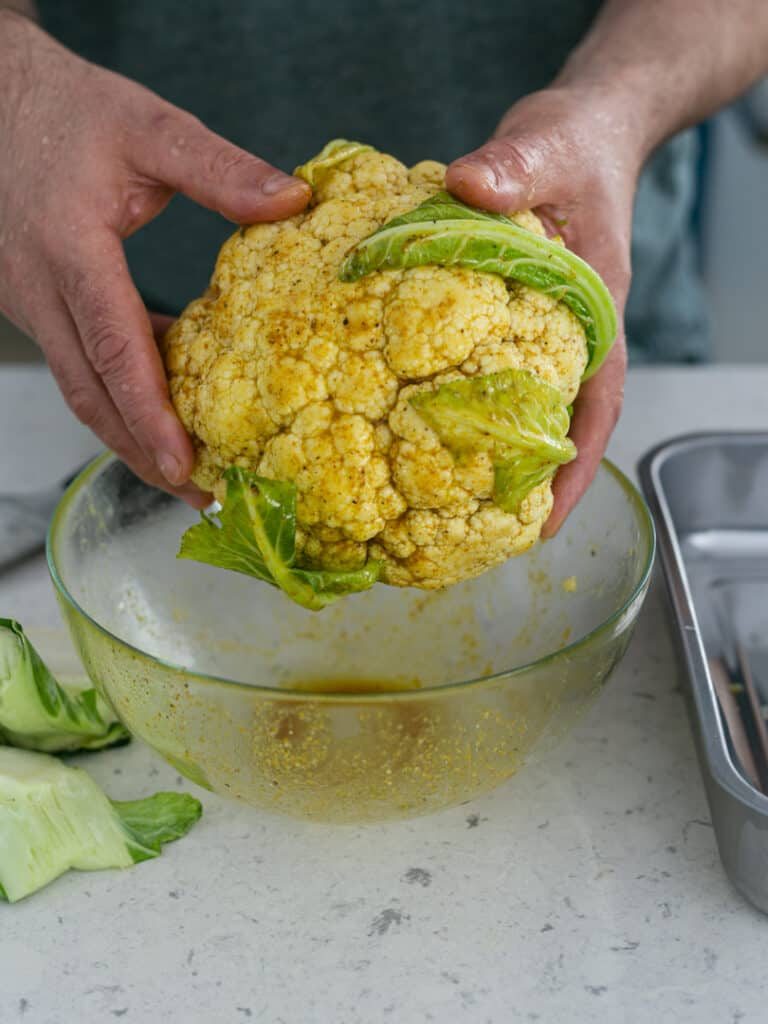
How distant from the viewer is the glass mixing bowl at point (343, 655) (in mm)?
844

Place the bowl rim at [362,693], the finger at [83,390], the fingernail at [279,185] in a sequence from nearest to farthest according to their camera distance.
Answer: the bowl rim at [362,693] → the fingernail at [279,185] → the finger at [83,390]

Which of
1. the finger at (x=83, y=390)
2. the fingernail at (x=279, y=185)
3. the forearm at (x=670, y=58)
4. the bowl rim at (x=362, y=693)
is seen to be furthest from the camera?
the forearm at (x=670, y=58)

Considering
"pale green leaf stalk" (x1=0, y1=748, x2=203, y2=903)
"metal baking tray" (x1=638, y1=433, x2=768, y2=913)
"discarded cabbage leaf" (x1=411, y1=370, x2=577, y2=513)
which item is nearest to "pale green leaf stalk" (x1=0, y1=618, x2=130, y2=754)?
"pale green leaf stalk" (x1=0, y1=748, x2=203, y2=903)

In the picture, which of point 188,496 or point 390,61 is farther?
point 390,61

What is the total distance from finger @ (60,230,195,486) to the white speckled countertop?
1.03ft

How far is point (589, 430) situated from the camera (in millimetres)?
995

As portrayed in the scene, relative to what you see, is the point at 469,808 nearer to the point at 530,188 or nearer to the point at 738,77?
the point at 530,188

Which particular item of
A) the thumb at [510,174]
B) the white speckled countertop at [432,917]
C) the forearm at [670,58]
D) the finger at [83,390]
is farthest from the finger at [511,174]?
the white speckled countertop at [432,917]

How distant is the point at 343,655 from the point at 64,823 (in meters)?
0.38

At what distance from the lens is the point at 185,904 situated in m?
0.91

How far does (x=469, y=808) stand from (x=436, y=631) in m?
0.24

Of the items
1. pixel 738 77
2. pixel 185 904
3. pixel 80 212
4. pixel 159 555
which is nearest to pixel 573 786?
pixel 185 904

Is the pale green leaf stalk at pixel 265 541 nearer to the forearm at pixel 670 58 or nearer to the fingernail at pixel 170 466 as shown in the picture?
the fingernail at pixel 170 466

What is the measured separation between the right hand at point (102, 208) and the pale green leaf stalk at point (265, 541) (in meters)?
0.09
